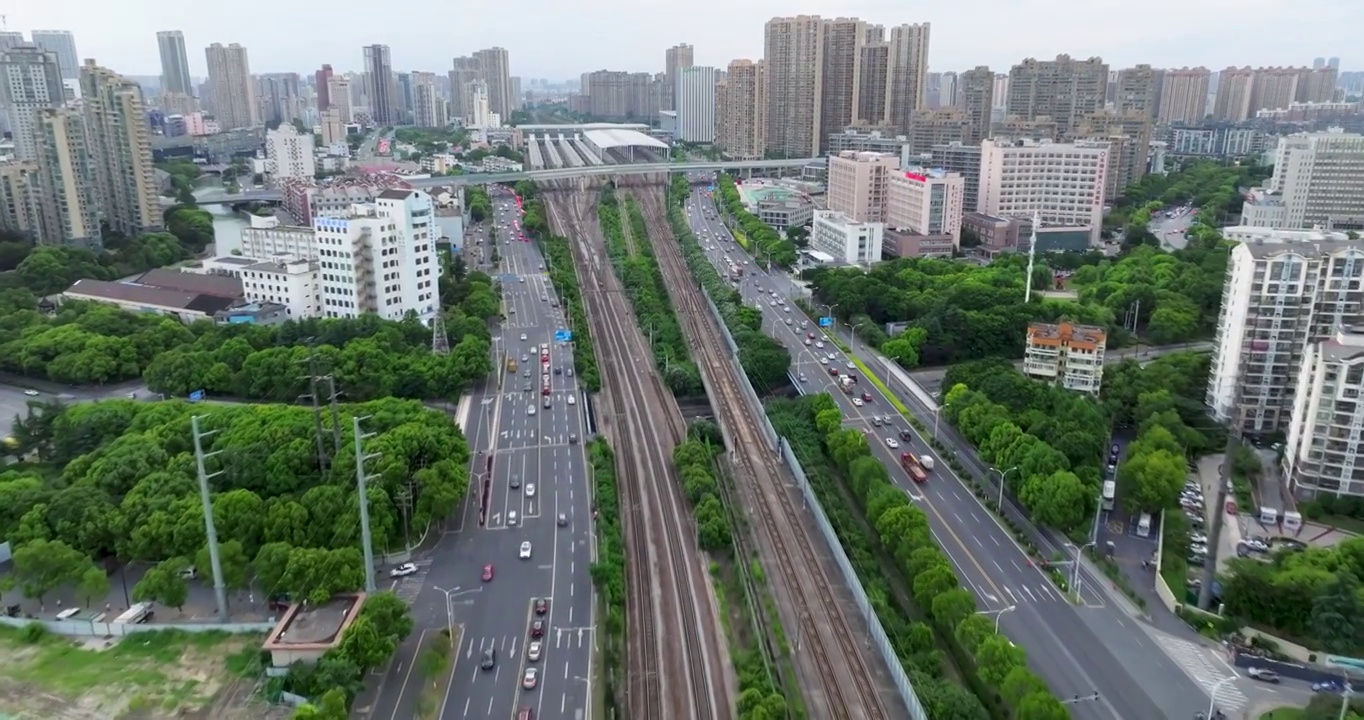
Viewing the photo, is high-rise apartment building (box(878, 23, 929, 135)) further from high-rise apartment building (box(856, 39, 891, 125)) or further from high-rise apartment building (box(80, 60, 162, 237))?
high-rise apartment building (box(80, 60, 162, 237))

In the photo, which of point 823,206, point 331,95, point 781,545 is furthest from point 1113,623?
point 331,95

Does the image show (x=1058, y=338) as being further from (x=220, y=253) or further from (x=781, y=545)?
(x=220, y=253)

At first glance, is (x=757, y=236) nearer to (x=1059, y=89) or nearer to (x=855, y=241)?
(x=855, y=241)

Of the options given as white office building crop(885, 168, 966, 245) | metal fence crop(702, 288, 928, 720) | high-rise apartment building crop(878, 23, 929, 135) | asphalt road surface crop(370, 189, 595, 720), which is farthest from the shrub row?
high-rise apartment building crop(878, 23, 929, 135)

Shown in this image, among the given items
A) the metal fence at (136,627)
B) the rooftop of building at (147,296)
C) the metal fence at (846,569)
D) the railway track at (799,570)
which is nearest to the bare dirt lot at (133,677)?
the metal fence at (136,627)

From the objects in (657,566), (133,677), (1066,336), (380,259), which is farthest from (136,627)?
(1066,336)

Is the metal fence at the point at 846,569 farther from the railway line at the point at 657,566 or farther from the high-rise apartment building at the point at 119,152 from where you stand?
the high-rise apartment building at the point at 119,152
